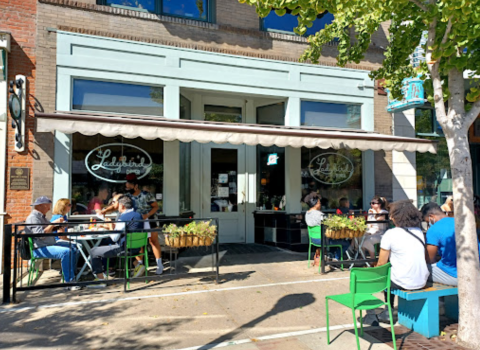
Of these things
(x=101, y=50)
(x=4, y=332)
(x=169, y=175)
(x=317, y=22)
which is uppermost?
(x=317, y=22)

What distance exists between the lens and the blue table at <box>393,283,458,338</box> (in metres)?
3.62

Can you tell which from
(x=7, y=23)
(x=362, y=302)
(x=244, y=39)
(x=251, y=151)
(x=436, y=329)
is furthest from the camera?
(x=251, y=151)

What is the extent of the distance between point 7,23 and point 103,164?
Result: 3.09 meters

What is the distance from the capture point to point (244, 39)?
816cm

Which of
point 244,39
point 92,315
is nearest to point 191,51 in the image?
point 244,39

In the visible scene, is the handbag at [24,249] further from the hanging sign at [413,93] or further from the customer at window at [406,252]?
the hanging sign at [413,93]

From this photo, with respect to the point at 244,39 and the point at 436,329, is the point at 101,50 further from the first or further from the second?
the point at 436,329

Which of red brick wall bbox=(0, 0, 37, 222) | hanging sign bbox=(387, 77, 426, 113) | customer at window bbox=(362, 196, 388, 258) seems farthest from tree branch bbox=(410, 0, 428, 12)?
red brick wall bbox=(0, 0, 37, 222)

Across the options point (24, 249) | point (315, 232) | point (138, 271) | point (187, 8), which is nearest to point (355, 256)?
point (315, 232)

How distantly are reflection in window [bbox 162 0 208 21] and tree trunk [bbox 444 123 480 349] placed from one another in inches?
252

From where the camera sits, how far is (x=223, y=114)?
8.81 m

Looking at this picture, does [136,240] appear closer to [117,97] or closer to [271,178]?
[117,97]

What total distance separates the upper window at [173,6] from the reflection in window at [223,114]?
207 cm

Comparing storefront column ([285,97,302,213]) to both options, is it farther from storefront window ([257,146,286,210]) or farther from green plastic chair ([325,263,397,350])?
green plastic chair ([325,263,397,350])
